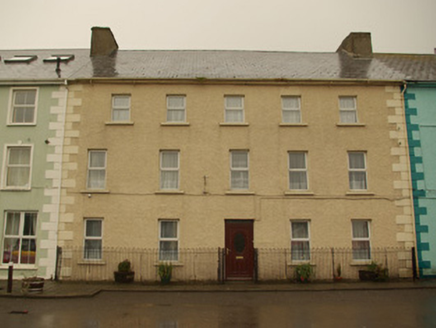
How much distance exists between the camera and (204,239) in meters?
16.6

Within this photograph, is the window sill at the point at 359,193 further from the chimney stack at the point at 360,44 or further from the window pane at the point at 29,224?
the window pane at the point at 29,224

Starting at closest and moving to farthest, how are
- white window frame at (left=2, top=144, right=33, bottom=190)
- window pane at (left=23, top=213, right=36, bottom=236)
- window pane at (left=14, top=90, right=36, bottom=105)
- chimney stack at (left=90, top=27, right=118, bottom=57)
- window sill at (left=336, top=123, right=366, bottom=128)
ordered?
window pane at (left=23, top=213, right=36, bottom=236), white window frame at (left=2, top=144, right=33, bottom=190), window sill at (left=336, top=123, right=366, bottom=128), window pane at (left=14, top=90, right=36, bottom=105), chimney stack at (left=90, top=27, right=118, bottom=57)

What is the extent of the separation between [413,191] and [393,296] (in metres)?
5.92

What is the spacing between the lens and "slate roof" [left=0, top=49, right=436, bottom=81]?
18531 millimetres

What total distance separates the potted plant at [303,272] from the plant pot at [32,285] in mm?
9847

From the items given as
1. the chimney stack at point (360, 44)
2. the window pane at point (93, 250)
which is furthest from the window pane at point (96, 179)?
the chimney stack at point (360, 44)

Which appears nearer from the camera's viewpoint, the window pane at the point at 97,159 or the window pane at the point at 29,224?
the window pane at the point at 29,224

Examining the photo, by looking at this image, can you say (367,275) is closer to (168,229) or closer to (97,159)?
(168,229)

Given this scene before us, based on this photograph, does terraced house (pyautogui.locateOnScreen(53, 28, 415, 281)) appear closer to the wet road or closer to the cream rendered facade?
the cream rendered facade

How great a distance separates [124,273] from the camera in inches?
619

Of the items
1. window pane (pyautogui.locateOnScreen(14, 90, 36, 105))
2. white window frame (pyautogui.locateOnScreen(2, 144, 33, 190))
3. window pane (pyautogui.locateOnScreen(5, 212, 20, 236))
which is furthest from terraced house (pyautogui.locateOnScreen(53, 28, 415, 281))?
window pane (pyautogui.locateOnScreen(5, 212, 20, 236))

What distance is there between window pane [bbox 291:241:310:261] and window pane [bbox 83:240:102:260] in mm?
8389

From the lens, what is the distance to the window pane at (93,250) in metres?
16.5

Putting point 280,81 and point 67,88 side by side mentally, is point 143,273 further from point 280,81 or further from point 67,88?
point 280,81
